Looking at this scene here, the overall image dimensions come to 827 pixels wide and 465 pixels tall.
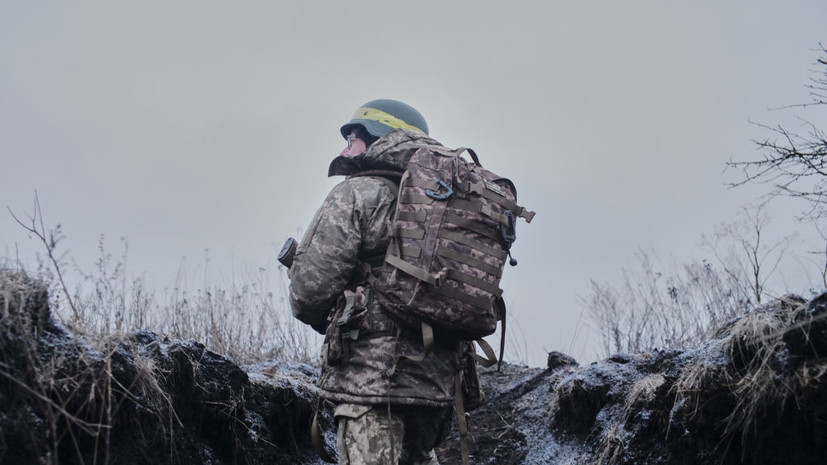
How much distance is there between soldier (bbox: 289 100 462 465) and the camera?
10.4ft

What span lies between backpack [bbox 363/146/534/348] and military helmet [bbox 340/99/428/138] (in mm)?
514

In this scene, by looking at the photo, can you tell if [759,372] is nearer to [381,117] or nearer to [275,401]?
[381,117]

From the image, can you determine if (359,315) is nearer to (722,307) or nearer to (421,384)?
(421,384)

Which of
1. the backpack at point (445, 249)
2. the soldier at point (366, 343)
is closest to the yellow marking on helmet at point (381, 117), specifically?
the soldier at point (366, 343)

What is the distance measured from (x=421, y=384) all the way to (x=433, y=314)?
15.0 inches

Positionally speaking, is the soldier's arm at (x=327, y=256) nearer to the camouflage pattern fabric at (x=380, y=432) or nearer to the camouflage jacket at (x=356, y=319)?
the camouflage jacket at (x=356, y=319)

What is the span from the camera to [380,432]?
3168 millimetres

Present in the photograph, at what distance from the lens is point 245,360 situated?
19.9ft

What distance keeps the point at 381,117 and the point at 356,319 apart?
1329mm

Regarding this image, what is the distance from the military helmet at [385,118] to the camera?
12.7ft

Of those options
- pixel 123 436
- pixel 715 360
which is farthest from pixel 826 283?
pixel 123 436

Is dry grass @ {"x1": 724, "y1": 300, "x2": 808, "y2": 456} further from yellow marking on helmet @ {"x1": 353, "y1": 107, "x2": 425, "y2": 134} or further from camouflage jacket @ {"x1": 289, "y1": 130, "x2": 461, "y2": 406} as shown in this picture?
yellow marking on helmet @ {"x1": 353, "y1": 107, "x2": 425, "y2": 134}

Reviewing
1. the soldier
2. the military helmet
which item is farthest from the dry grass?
the military helmet

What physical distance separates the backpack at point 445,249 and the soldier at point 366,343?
12 cm
